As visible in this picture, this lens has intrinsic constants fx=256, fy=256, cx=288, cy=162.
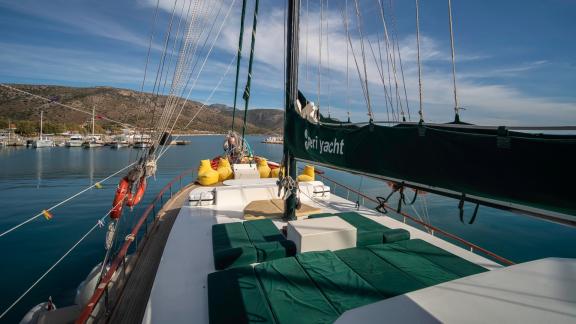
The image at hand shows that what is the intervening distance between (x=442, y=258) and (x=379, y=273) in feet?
5.51

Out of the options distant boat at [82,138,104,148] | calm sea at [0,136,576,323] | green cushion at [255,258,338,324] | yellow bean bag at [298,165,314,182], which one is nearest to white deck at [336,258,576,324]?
green cushion at [255,258,338,324]

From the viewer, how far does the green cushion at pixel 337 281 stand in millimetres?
3926

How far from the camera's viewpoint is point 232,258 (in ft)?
16.6

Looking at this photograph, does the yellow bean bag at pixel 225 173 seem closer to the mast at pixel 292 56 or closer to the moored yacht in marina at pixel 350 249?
the moored yacht in marina at pixel 350 249

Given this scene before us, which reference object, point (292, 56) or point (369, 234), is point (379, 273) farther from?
point (292, 56)

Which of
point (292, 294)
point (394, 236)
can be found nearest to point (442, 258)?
point (394, 236)

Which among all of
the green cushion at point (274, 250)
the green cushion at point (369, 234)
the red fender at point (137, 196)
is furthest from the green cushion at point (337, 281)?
the red fender at point (137, 196)

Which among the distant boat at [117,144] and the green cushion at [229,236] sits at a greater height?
the distant boat at [117,144]

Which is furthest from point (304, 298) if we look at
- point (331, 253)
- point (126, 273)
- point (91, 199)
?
point (91, 199)

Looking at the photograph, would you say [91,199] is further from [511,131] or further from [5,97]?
[5,97]

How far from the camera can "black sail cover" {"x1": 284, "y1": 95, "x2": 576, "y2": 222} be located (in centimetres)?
200

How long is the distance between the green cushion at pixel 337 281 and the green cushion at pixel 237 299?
39.4 inches

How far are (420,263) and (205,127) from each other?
494ft

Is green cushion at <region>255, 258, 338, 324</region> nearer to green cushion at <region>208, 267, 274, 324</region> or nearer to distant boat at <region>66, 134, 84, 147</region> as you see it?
green cushion at <region>208, 267, 274, 324</region>
